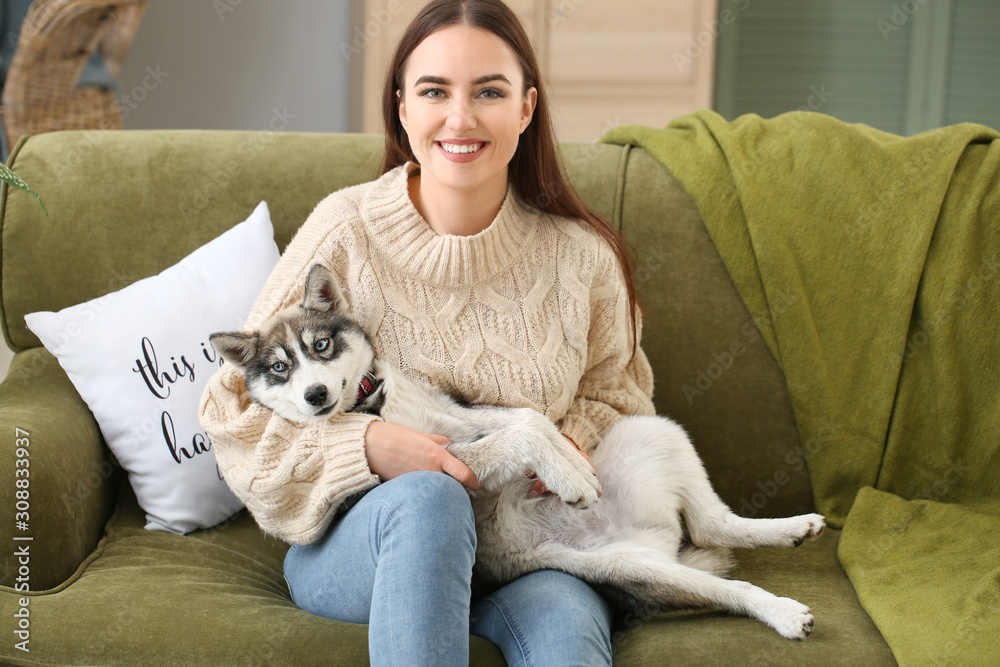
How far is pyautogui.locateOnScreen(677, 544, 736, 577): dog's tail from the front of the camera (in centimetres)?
152

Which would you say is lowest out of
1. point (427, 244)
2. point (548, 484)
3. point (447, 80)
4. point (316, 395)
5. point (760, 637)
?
point (760, 637)

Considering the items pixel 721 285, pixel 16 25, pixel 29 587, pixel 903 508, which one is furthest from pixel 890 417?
pixel 16 25

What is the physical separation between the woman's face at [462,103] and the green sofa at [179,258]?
54 cm

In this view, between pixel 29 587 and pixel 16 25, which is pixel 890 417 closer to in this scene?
pixel 29 587

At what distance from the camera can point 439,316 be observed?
1565 millimetres

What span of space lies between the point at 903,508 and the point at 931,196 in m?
0.71

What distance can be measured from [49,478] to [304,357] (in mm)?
554

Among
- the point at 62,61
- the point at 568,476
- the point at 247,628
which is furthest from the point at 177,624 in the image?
the point at 62,61

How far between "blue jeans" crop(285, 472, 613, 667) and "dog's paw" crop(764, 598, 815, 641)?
0.28m

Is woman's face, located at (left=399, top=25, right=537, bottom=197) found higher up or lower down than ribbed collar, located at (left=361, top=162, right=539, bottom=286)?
higher up

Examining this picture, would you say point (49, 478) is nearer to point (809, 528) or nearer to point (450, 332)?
point (450, 332)

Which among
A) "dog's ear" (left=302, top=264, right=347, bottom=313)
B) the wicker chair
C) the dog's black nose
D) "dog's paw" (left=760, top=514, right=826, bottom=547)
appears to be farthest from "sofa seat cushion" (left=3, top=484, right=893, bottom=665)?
the wicker chair

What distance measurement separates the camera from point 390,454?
4.54 feet

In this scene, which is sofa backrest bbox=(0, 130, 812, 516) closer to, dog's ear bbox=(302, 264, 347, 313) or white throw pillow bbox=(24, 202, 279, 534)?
white throw pillow bbox=(24, 202, 279, 534)
